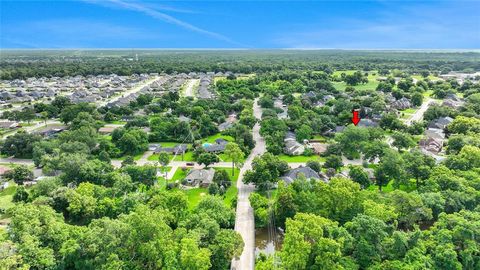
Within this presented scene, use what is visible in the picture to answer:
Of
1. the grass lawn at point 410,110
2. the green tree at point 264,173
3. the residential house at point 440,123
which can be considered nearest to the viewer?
the green tree at point 264,173

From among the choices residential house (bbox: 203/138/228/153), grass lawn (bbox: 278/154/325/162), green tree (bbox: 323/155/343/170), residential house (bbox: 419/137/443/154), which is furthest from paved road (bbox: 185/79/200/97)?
residential house (bbox: 419/137/443/154)

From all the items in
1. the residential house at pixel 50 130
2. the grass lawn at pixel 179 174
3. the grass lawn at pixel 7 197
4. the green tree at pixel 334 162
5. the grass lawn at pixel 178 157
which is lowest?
the grass lawn at pixel 7 197

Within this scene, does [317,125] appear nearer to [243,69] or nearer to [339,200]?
[339,200]

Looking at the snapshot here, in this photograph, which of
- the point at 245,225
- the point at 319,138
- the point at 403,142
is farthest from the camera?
the point at 319,138

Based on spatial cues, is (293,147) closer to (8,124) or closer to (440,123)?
(440,123)

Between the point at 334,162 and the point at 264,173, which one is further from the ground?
the point at 264,173

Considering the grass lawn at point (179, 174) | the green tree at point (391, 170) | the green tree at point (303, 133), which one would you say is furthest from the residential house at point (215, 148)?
the green tree at point (391, 170)

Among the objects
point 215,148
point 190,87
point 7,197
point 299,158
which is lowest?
point 7,197

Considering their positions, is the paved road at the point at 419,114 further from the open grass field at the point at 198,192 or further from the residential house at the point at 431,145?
the open grass field at the point at 198,192

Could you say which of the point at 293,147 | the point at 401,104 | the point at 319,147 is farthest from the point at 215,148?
the point at 401,104

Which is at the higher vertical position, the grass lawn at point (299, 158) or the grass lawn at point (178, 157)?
the grass lawn at point (178, 157)

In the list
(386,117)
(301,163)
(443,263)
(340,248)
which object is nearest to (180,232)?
(340,248)
